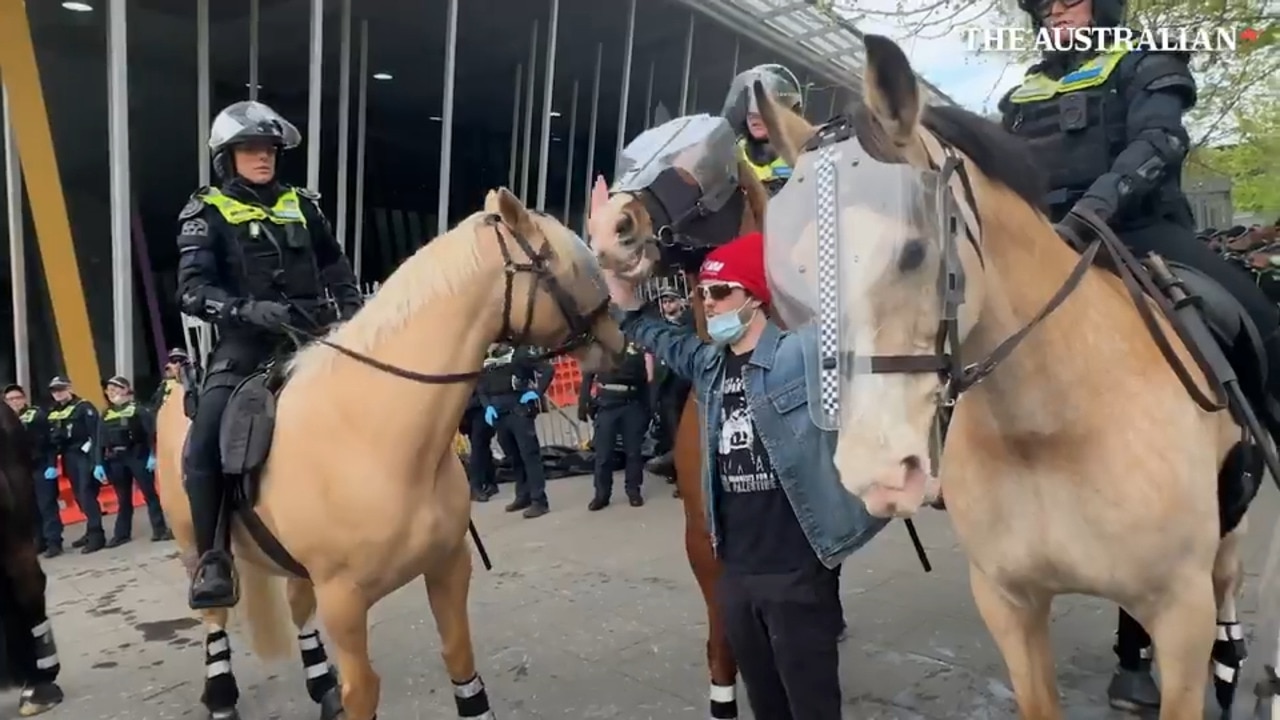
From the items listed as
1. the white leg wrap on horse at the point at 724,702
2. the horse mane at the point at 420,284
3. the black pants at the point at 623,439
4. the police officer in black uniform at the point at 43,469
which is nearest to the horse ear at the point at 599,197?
the horse mane at the point at 420,284

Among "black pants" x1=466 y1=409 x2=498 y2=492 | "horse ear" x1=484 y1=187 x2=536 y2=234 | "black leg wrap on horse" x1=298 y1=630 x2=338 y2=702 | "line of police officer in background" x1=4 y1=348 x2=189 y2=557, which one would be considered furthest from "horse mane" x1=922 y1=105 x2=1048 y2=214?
"line of police officer in background" x1=4 y1=348 x2=189 y2=557

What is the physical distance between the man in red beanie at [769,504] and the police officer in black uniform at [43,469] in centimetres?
928

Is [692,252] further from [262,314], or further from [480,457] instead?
[480,457]

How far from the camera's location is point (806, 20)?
1911cm

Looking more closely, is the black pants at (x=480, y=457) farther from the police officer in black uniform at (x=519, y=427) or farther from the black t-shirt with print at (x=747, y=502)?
the black t-shirt with print at (x=747, y=502)

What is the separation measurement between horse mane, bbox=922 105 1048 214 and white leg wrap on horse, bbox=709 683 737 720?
211 cm

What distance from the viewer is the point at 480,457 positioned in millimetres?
10898

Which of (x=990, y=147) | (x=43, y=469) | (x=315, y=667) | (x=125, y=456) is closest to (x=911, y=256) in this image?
(x=990, y=147)

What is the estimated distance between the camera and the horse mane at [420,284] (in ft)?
12.1

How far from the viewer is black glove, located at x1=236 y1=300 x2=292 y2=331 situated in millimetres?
3949

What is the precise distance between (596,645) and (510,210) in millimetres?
2852

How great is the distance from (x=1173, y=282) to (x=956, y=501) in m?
1.00

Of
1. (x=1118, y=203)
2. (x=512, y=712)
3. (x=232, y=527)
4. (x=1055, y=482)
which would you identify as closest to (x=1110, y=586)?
(x=1055, y=482)

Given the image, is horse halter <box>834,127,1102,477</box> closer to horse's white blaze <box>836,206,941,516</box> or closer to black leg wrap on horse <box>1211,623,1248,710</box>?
horse's white blaze <box>836,206,941,516</box>
